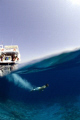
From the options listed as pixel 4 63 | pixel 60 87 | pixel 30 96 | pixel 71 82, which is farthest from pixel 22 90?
pixel 4 63

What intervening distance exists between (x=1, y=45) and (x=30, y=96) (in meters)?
35.2

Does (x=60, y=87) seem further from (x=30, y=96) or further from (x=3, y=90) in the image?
(x=3, y=90)

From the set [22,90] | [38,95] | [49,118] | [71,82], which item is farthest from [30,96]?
[49,118]

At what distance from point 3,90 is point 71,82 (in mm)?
33516

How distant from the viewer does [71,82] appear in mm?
53000

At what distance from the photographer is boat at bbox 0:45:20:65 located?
17.1 m

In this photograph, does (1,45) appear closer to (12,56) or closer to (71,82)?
(12,56)

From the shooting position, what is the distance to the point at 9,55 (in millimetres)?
17625

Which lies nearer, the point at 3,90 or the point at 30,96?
the point at 3,90

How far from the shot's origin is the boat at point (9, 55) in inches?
674

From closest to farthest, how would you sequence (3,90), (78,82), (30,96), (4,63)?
(4,63) → (3,90) → (30,96) → (78,82)

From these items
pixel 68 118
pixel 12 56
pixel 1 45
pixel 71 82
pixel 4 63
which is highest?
pixel 71 82

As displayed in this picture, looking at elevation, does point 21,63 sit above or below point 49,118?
above

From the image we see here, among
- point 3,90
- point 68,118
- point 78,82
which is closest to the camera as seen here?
point 68,118
